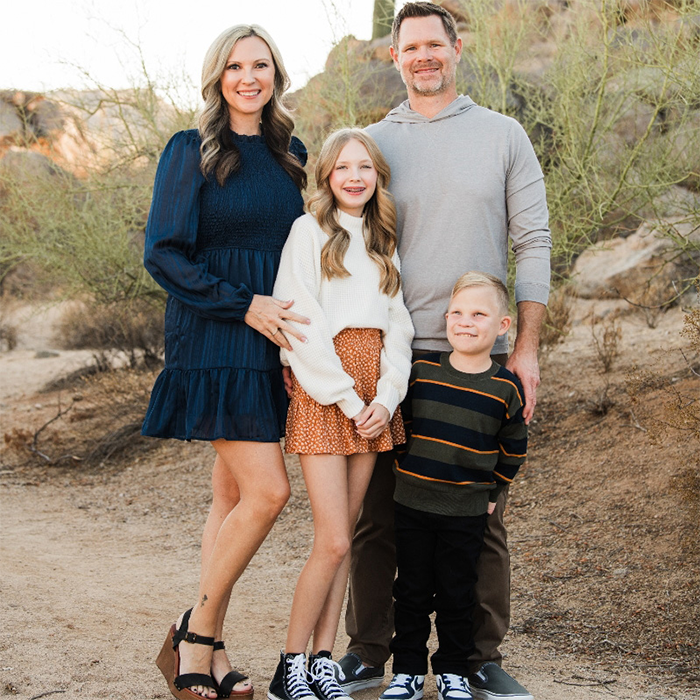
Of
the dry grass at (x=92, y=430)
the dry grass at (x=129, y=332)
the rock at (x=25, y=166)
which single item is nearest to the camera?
the dry grass at (x=92, y=430)

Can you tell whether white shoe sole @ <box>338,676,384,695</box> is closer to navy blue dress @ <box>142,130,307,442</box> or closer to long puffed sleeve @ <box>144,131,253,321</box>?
navy blue dress @ <box>142,130,307,442</box>

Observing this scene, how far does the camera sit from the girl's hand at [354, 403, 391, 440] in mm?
2801

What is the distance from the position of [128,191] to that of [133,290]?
1.14 metres

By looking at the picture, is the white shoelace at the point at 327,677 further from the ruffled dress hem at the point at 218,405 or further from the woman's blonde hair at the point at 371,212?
the woman's blonde hair at the point at 371,212

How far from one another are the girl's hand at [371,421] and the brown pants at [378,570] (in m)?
0.41

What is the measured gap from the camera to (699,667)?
136 inches

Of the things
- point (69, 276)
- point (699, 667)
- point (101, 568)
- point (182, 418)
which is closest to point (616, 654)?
point (699, 667)

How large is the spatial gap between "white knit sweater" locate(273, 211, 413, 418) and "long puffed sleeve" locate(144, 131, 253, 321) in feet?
0.63

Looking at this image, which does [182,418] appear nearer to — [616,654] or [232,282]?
[232,282]

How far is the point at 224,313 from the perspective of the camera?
109 inches

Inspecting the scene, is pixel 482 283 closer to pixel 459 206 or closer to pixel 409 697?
pixel 459 206

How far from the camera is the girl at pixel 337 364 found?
281 centimetres

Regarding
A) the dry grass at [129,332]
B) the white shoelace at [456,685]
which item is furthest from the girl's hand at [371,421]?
the dry grass at [129,332]

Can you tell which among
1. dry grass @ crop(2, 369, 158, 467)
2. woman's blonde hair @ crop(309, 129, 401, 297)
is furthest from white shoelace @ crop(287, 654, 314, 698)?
dry grass @ crop(2, 369, 158, 467)
